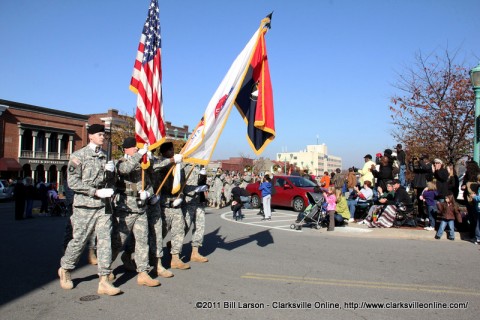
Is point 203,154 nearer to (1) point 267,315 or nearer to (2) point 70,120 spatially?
(1) point 267,315

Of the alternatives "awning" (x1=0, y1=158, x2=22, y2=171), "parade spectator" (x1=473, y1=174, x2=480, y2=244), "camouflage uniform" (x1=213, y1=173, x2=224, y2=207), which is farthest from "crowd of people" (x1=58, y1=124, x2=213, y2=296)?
"awning" (x1=0, y1=158, x2=22, y2=171)

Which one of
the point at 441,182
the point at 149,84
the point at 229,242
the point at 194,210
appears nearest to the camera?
the point at 149,84

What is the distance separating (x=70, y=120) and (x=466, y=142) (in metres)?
43.6

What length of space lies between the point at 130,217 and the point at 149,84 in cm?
224

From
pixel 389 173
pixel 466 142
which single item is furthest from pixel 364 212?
pixel 466 142

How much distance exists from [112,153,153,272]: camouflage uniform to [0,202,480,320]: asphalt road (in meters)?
0.53

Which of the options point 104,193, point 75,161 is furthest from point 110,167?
point 75,161

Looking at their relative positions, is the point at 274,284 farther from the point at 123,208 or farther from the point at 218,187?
the point at 218,187

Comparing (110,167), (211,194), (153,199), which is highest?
(110,167)

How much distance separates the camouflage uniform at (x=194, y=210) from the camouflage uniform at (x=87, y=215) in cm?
198

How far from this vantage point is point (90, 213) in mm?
5641

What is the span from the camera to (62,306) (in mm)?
5074

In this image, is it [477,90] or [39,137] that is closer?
[477,90]

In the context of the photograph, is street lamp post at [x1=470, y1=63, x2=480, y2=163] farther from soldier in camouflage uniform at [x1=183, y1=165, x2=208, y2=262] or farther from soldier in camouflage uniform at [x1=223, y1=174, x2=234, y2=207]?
soldier in camouflage uniform at [x1=223, y1=174, x2=234, y2=207]
